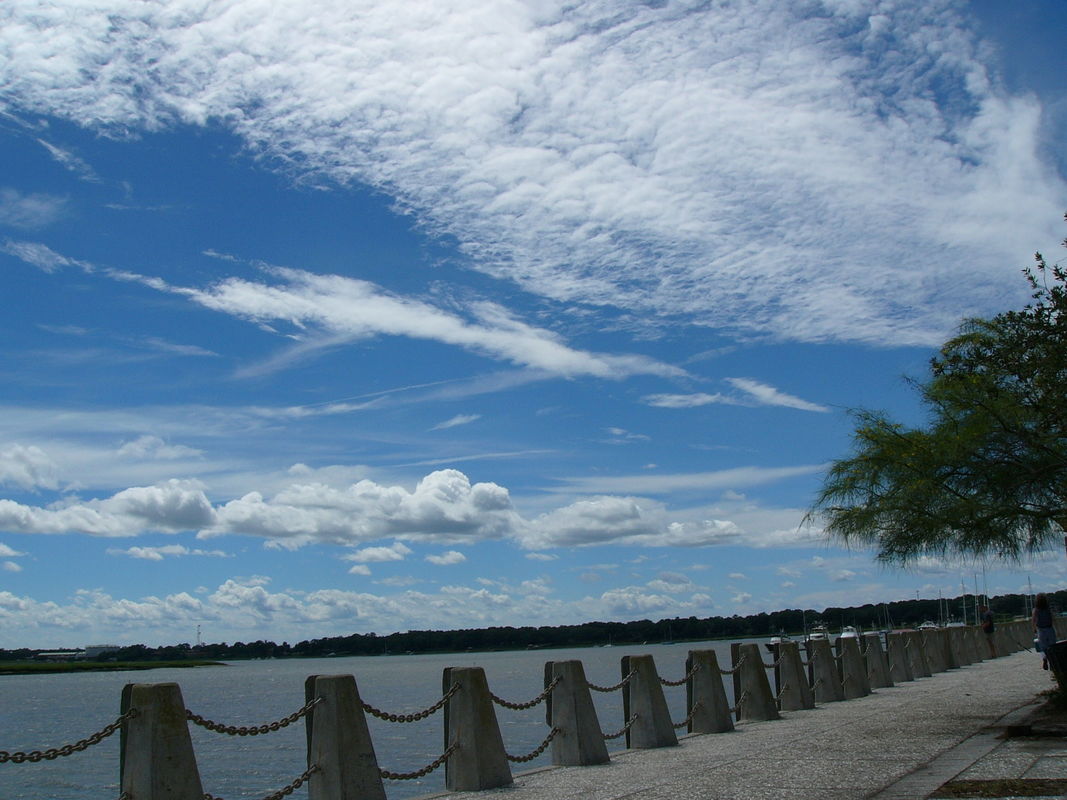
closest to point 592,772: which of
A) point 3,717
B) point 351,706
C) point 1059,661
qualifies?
point 351,706

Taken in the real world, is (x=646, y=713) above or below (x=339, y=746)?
below

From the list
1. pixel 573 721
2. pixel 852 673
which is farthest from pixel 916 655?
pixel 573 721

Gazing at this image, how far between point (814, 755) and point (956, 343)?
7.36 meters

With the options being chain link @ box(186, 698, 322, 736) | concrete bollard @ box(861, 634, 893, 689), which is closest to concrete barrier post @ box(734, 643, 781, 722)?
concrete bollard @ box(861, 634, 893, 689)

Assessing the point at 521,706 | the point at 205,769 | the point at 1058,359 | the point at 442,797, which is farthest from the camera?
the point at 205,769

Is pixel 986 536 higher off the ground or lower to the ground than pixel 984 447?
lower

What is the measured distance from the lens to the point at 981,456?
1472 cm

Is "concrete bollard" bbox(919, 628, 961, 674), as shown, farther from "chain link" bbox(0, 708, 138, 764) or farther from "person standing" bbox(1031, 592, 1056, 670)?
"chain link" bbox(0, 708, 138, 764)

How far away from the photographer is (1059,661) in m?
13.4

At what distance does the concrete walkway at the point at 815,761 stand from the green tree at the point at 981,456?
2633mm

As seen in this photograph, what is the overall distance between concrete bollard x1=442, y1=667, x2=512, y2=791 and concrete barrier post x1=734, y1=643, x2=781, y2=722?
7232 millimetres

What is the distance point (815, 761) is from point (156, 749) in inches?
268

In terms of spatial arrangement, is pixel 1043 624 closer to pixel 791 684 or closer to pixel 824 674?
pixel 824 674

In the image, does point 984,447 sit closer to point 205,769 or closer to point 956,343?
point 956,343
